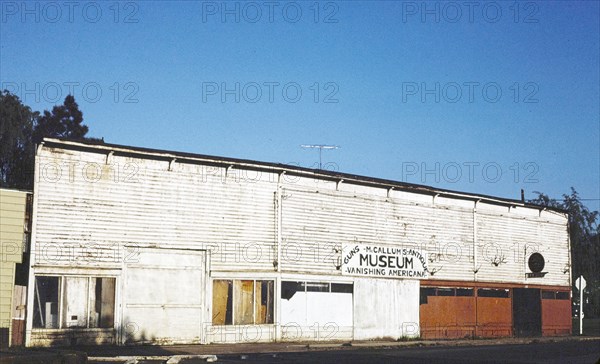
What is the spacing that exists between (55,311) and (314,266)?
11.0 m

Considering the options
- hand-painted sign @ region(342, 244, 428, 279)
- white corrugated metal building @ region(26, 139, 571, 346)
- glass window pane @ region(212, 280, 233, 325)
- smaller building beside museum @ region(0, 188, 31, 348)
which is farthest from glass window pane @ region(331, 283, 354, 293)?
smaller building beside museum @ region(0, 188, 31, 348)

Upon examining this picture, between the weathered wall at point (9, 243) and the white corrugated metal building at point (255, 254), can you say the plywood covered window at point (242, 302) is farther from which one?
the weathered wall at point (9, 243)

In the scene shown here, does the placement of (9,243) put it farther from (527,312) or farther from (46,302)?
(527,312)

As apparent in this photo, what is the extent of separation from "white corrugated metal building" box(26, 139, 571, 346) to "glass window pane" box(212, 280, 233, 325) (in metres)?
0.08

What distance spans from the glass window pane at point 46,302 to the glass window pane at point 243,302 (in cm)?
706

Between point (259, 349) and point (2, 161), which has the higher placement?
point (2, 161)

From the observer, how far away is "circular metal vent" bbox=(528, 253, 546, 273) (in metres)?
41.0

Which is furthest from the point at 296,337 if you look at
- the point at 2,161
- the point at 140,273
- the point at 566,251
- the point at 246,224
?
the point at 2,161

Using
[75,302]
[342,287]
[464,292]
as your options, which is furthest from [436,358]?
[464,292]

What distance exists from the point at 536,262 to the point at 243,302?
61.0 ft

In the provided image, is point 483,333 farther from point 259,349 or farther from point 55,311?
point 55,311

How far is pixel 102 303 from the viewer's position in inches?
1050

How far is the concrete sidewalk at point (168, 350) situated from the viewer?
55.0 feet

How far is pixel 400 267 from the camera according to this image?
35344 millimetres
